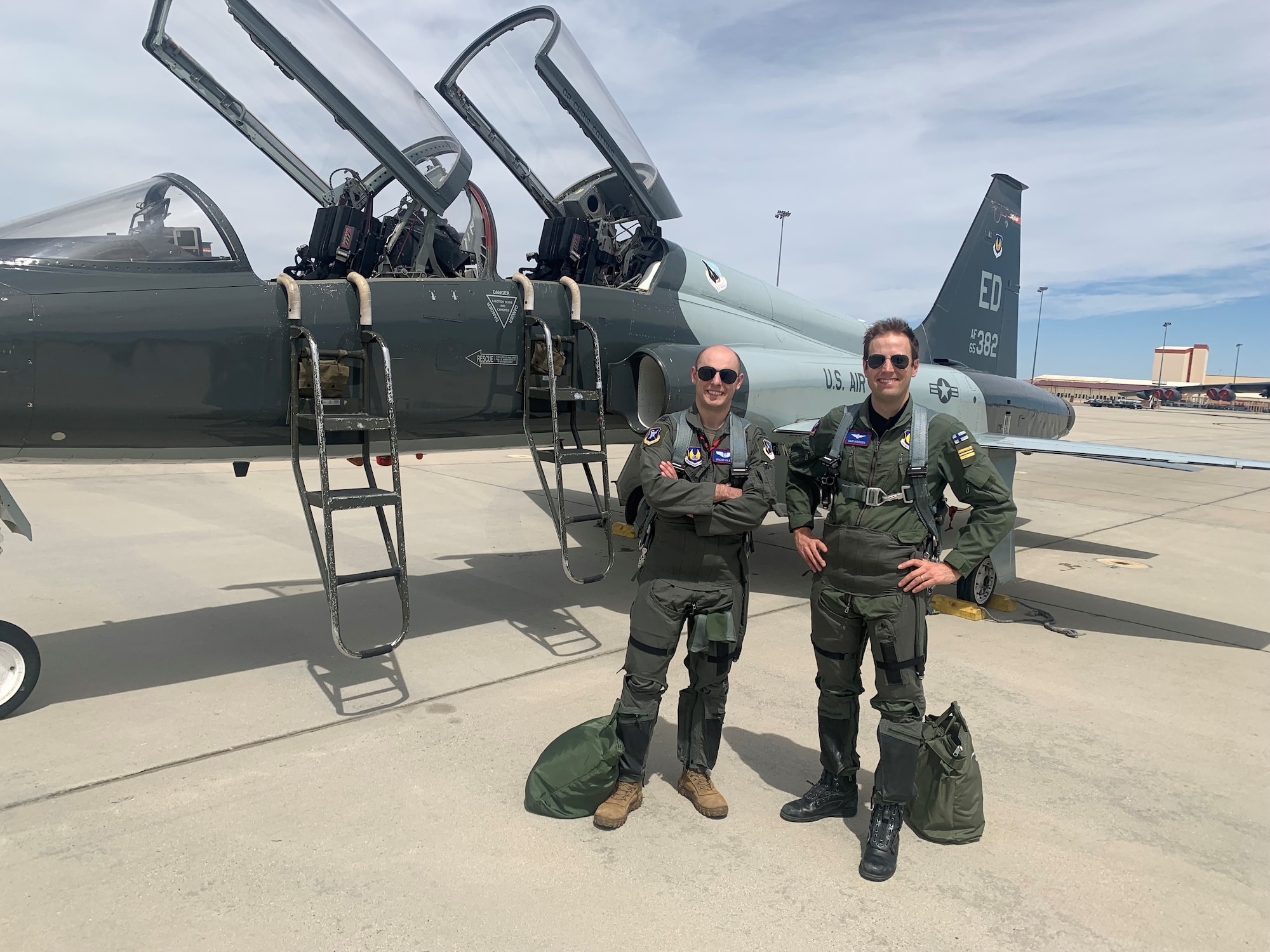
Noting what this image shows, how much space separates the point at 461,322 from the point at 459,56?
7.43ft

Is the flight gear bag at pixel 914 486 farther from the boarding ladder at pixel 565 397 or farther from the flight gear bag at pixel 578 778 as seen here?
the boarding ladder at pixel 565 397

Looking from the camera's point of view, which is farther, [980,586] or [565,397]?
[980,586]

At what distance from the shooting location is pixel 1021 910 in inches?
108

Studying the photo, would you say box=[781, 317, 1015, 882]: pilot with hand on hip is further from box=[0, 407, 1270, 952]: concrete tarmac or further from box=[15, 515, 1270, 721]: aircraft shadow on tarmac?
box=[15, 515, 1270, 721]: aircraft shadow on tarmac

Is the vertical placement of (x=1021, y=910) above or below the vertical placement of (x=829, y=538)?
below

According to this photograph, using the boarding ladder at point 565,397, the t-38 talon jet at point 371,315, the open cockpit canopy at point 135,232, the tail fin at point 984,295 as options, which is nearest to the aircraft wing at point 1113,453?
the t-38 talon jet at point 371,315

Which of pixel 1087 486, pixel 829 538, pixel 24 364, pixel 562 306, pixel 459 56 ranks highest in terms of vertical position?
pixel 459 56

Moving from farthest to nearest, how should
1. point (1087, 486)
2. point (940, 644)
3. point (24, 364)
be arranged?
point (1087, 486) → point (940, 644) → point (24, 364)

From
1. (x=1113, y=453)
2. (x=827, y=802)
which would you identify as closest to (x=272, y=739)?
(x=827, y=802)

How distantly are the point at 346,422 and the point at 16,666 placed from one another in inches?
72.7

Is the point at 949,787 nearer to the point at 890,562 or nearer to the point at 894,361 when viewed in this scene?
the point at 890,562

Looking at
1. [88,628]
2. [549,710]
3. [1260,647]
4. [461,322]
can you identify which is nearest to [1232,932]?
[549,710]

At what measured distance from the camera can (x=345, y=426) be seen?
13.8 ft

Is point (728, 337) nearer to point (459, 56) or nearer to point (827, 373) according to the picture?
point (827, 373)
